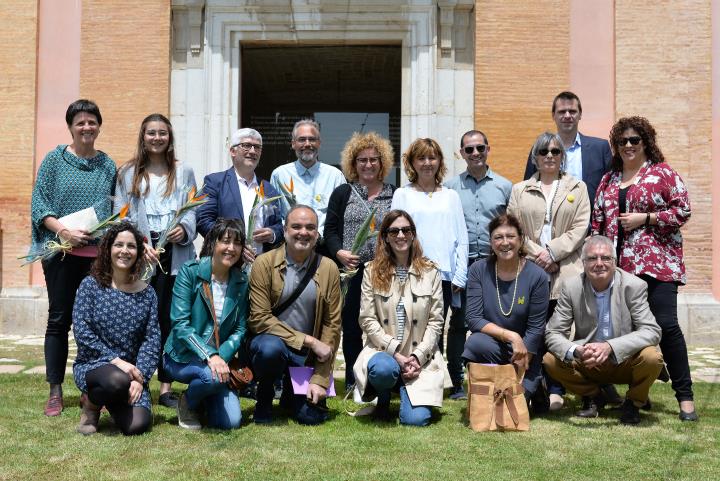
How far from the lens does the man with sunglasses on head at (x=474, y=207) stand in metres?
5.15

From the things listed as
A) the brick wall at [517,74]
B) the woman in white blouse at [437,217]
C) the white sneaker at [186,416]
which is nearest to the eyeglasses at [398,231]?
the woman in white blouse at [437,217]

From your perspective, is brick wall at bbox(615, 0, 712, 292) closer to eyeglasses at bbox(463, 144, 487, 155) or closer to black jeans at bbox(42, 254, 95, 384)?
eyeglasses at bbox(463, 144, 487, 155)

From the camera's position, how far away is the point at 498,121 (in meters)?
9.12

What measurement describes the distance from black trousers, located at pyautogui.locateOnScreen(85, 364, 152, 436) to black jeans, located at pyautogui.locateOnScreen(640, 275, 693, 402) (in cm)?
314

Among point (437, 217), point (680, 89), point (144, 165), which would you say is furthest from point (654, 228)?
point (680, 89)

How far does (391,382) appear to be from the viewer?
14.1 feet

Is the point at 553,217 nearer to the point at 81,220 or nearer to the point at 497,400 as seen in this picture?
the point at 497,400

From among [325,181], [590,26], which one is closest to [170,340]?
[325,181]

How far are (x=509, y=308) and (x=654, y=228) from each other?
1058mm

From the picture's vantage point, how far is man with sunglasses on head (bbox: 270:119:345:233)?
520cm

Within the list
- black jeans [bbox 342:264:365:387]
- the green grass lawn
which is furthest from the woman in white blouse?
the green grass lawn

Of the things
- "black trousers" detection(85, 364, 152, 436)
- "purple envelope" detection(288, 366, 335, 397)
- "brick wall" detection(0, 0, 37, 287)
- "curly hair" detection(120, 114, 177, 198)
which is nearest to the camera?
"black trousers" detection(85, 364, 152, 436)

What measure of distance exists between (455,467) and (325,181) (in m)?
2.50

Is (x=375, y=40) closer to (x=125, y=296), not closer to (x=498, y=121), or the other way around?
(x=498, y=121)
